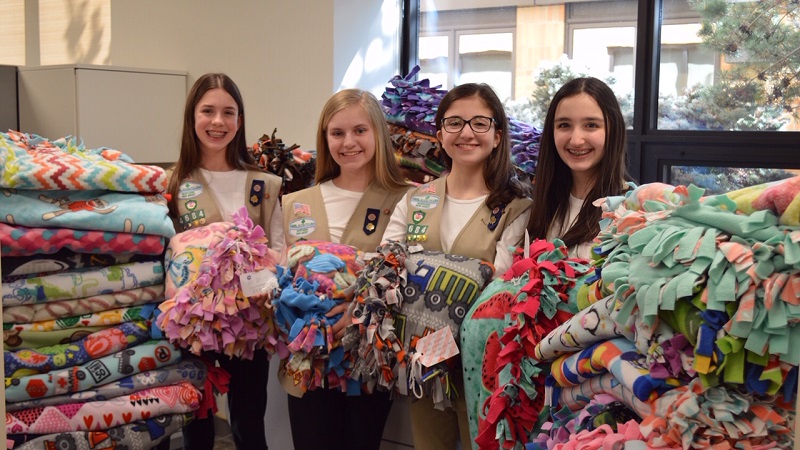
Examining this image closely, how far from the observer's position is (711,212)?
1.41 metres

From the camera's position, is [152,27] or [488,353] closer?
[488,353]

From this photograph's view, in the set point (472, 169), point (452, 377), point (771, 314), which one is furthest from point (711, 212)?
point (472, 169)

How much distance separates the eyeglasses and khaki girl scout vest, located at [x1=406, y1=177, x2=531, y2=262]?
0.59 feet

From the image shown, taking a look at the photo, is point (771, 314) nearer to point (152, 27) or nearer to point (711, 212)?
point (711, 212)

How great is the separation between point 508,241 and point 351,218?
1.85ft

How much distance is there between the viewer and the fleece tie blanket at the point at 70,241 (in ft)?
6.81

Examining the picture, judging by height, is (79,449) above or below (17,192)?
below

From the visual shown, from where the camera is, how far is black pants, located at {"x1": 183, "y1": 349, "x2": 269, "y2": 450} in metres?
2.69

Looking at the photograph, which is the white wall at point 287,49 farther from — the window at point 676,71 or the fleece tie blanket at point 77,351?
the fleece tie blanket at point 77,351

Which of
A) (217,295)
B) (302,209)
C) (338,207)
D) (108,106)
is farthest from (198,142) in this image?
(108,106)

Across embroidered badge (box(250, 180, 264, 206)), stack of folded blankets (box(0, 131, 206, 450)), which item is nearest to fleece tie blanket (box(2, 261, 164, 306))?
stack of folded blankets (box(0, 131, 206, 450))

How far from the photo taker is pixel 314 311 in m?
2.29

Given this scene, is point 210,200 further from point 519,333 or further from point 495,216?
point 519,333

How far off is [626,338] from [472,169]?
1.07 m
